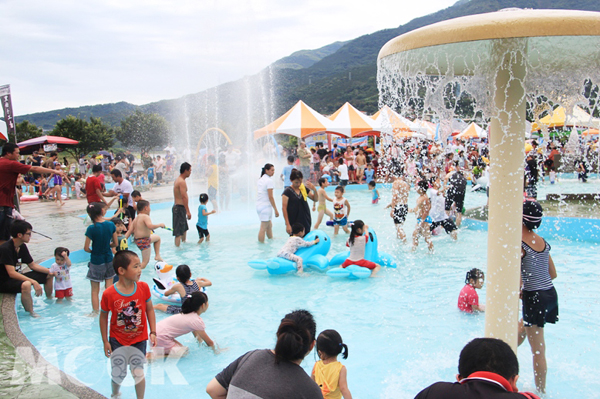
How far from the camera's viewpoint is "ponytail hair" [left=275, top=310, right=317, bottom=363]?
2234 millimetres

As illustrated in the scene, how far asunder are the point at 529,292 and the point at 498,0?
489 feet

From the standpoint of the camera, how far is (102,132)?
53.6 meters

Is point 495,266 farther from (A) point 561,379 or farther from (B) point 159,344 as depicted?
(B) point 159,344

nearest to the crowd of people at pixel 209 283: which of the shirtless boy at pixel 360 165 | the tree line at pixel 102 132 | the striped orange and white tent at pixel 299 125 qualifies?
the striped orange and white tent at pixel 299 125

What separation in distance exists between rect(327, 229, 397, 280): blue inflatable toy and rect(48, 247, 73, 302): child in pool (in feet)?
12.6

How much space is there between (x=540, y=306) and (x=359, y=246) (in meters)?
3.74

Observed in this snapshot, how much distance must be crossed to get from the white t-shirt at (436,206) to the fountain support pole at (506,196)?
19.7ft

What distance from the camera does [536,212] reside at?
11.8 ft

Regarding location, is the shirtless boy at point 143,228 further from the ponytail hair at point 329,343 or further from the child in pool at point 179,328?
the ponytail hair at point 329,343

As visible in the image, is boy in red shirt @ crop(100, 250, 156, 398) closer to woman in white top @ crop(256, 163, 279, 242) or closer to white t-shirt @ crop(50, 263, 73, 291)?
white t-shirt @ crop(50, 263, 73, 291)

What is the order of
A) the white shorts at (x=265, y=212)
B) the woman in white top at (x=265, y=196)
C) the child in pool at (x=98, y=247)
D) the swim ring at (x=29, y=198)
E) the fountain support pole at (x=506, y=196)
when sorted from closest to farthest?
the fountain support pole at (x=506, y=196)
the child in pool at (x=98, y=247)
the woman in white top at (x=265, y=196)
the white shorts at (x=265, y=212)
the swim ring at (x=29, y=198)

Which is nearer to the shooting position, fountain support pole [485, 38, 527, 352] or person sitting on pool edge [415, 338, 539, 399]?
person sitting on pool edge [415, 338, 539, 399]

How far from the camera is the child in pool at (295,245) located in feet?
24.8

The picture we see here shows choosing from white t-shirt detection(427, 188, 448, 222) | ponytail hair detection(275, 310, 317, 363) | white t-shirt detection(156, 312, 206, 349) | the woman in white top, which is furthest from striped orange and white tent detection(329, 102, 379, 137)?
ponytail hair detection(275, 310, 317, 363)
